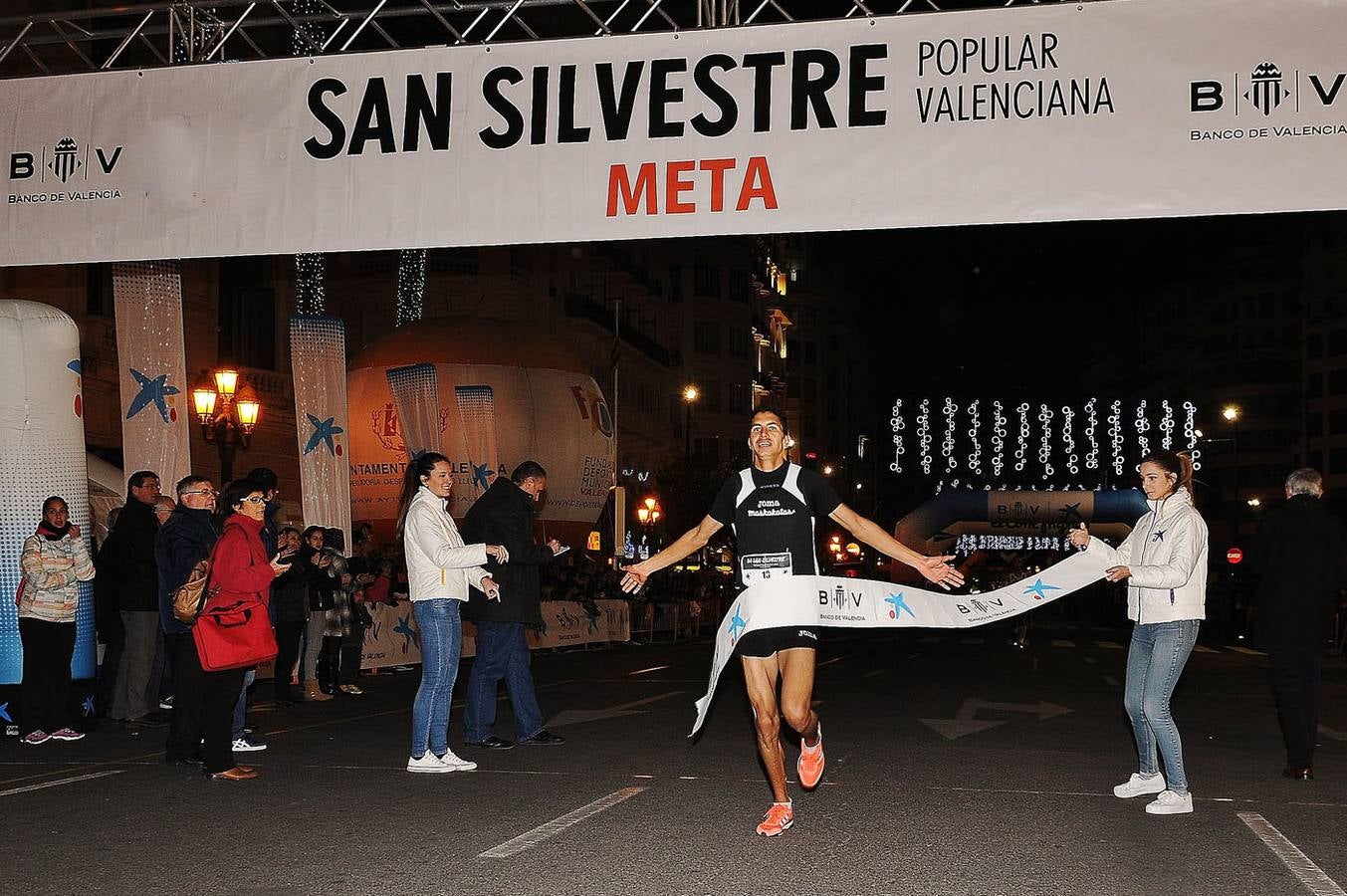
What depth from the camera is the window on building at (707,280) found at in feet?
283

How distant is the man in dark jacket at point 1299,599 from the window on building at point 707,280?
75.7 metres

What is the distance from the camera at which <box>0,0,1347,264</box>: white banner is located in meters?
10.1

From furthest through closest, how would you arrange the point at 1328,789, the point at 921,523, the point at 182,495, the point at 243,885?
the point at 921,523, the point at 182,495, the point at 1328,789, the point at 243,885

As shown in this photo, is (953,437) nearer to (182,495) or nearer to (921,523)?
(921,523)

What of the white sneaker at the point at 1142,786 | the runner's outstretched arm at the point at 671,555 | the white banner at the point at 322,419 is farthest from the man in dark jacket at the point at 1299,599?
the white banner at the point at 322,419

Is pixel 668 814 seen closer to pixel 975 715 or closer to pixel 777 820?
pixel 777 820

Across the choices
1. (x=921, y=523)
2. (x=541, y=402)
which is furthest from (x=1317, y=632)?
(x=921, y=523)

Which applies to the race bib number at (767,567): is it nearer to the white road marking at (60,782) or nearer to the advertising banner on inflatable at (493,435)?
the white road marking at (60,782)

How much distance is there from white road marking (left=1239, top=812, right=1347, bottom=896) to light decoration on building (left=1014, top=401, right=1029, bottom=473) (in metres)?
69.5

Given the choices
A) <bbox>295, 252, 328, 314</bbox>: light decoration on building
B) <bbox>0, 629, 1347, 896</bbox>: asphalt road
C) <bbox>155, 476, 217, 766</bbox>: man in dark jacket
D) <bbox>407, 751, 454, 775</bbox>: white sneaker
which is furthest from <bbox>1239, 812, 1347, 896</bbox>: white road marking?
<bbox>295, 252, 328, 314</bbox>: light decoration on building

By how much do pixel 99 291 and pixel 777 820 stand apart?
2310 centimetres

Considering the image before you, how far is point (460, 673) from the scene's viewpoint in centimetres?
2114

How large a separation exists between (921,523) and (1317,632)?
66.7 meters

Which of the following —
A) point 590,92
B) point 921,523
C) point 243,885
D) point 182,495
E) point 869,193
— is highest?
point 590,92
